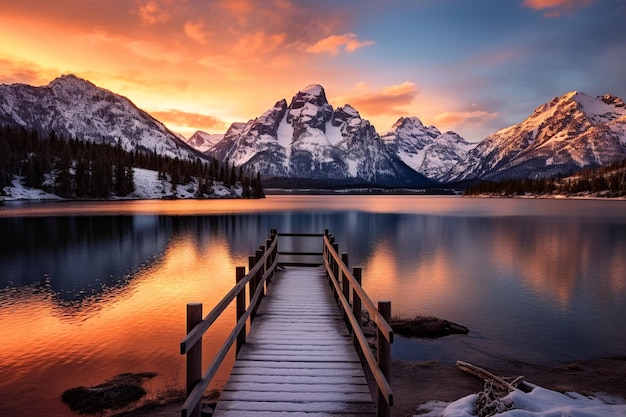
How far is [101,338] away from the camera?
16328 millimetres

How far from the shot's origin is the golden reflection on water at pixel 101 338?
1241 cm

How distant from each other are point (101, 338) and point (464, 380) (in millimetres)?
13429

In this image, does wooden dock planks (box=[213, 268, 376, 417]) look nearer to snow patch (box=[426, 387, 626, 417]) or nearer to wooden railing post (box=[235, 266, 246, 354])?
wooden railing post (box=[235, 266, 246, 354])

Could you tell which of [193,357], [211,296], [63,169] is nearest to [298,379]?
[193,357]

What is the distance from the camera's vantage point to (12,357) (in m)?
14.2

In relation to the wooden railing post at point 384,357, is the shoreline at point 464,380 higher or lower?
lower

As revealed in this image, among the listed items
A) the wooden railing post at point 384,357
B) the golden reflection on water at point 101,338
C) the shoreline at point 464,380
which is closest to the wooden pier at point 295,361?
the wooden railing post at point 384,357

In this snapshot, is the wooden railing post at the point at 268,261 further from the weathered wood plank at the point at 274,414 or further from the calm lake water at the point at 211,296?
the weathered wood plank at the point at 274,414

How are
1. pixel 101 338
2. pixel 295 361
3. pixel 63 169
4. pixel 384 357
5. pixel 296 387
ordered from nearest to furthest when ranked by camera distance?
pixel 384 357 < pixel 296 387 < pixel 295 361 < pixel 101 338 < pixel 63 169

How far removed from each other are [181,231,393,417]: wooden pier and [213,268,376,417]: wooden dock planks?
0.02 meters

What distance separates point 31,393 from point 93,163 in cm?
16565

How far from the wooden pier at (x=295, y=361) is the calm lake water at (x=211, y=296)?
3.06 meters

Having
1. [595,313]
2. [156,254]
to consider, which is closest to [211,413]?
[595,313]

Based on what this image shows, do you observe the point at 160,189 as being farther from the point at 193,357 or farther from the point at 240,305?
the point at 193,357
